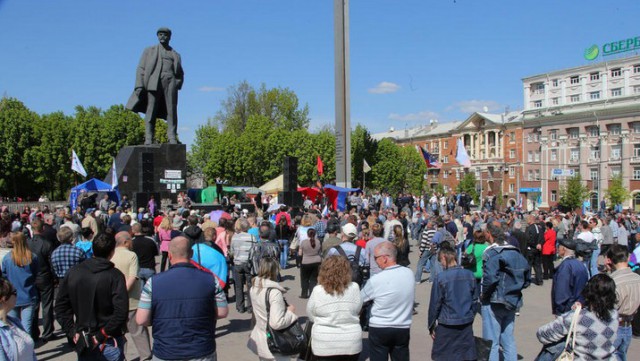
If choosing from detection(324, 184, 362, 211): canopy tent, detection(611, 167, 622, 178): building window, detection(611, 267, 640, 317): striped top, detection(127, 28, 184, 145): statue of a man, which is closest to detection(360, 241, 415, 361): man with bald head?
detection(611, 267, 640, 317): striped top

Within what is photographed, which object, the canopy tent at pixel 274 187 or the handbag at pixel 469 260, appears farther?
the canopy tent at pixel 274 187

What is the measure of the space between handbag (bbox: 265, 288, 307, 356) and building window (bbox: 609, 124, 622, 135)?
71.7 metres

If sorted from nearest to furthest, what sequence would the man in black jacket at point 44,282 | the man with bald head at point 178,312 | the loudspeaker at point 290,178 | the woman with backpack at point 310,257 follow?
the man with bald head at point 178,312 < the man in black jacket at point 44,282 < the woman with backpack at point 310,257 < the loudspeaker at point 290,178

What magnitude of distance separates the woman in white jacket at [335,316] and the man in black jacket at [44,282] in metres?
4.84

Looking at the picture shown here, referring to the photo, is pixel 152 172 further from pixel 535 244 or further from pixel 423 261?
pixel 535 244

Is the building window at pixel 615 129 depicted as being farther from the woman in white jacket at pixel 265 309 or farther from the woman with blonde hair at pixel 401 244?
the woman in white jacket at pixel 265 309

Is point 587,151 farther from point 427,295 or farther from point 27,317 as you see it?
point 27,317

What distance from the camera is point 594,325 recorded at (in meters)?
4.60

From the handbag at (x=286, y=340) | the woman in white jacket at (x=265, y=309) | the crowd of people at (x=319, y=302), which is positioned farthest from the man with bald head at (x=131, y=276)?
the handbag at (x=286, y=340)

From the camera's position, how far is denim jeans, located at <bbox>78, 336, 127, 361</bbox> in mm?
4891

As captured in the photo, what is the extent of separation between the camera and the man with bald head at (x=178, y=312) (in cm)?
436

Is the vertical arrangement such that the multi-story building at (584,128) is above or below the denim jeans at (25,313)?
above

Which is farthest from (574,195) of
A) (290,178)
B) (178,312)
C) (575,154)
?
(178,312)

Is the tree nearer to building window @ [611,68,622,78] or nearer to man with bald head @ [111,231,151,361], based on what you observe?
building window @ [611,68,622,78]
